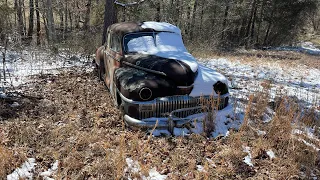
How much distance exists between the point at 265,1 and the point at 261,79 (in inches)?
720

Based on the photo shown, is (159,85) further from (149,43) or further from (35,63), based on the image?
(35,63)

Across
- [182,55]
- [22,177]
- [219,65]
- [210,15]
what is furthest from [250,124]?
[210,15]

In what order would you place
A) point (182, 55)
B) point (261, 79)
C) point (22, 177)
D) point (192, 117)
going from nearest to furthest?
1. point (22, 177)
2. point (192, 117)
3. point (182, 55)
4. point (261, 79)

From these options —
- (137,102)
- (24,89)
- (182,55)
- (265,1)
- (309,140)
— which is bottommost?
(24,89)

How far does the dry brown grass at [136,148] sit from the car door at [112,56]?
1.13 m

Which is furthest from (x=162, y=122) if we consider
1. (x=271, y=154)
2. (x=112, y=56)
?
(x=112, y=56)

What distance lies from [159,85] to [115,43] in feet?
7.73

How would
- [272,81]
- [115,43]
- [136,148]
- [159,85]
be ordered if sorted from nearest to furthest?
[136,148]
[159,85]
[115,43]
[272,81]

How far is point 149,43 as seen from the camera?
20.1ft

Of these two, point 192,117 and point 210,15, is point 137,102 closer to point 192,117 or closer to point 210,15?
point 192,117

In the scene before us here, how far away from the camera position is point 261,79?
870 cm

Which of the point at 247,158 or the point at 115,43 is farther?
the point at 115,43

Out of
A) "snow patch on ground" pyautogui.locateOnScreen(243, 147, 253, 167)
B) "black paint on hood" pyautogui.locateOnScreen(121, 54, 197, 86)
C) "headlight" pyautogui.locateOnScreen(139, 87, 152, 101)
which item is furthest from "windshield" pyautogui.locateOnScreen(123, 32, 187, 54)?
"snow patch on ground" pyautogui.locateOnScreen(243, 147, 253, 167)

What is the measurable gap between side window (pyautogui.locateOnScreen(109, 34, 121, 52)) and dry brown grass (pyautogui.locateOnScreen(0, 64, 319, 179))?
1695 millimetres
